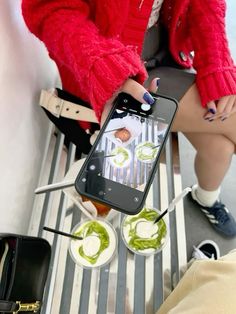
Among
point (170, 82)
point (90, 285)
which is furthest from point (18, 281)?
A: point (170, 82)

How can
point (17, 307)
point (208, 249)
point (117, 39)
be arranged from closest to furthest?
point (17, 307)
point (117, 39)
point (208, 249)

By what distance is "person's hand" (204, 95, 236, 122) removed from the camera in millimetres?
681

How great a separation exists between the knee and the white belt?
261mm

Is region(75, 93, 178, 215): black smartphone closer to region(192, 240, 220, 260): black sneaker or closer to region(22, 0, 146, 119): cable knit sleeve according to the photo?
region(22, 0, 146, 119): cable knit sleeve

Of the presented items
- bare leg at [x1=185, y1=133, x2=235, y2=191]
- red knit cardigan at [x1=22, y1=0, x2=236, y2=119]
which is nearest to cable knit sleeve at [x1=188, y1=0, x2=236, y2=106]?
red knit cardigan at [x1=22, y1=0, x2=236, y2=119]

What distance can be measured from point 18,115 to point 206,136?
400 mm

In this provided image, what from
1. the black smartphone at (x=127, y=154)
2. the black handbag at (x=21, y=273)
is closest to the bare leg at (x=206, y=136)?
the black smartphone at (x=127, y=154)

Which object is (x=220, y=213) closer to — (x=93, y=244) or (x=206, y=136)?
(x=206, y=136)

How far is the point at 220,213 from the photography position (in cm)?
98

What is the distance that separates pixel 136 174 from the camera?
21.2 inches

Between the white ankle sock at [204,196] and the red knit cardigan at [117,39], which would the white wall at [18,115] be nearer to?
the red knit cardigan at [117,39]

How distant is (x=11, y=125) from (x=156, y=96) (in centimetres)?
27

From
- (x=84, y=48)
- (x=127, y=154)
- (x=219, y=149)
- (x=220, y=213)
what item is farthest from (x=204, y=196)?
(x=84, y=48)

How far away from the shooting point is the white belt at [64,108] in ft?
2.37
